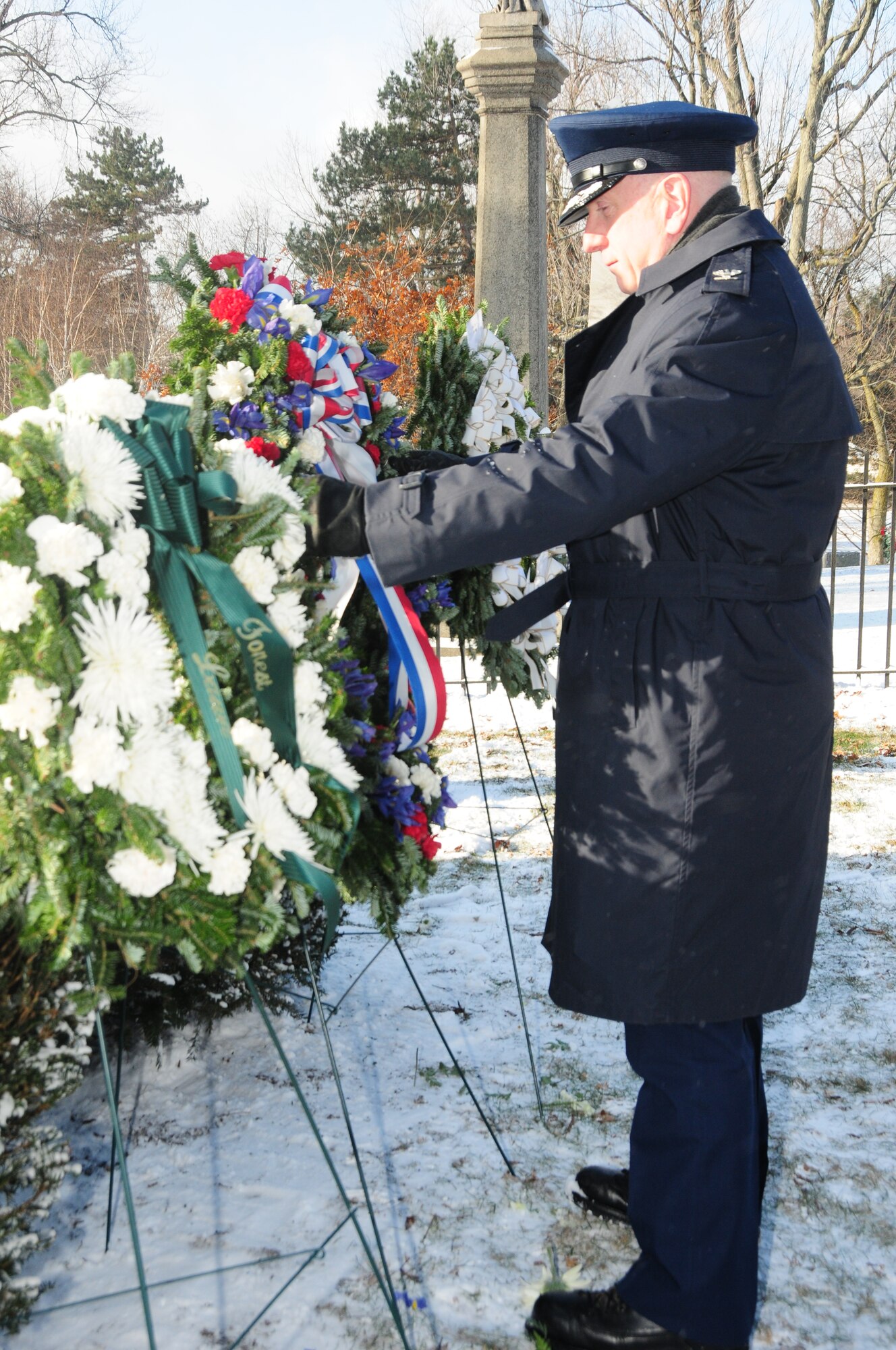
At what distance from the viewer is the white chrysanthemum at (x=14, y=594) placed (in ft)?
4.51

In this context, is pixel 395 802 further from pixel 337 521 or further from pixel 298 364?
pixel 298 364

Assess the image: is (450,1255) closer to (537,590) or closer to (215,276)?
(537,590)

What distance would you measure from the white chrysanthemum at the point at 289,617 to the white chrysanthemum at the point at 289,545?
48 millimetres

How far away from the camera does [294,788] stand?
1530mm

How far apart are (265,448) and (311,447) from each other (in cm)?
11

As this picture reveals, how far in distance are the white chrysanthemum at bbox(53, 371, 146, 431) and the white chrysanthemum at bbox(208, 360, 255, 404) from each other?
307 mm

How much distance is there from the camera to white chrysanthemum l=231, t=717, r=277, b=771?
4.90 ft

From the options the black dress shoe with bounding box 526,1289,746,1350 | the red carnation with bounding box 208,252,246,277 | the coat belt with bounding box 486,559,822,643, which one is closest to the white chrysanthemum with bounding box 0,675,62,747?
the coat belt with bounding box 486,559,822,643

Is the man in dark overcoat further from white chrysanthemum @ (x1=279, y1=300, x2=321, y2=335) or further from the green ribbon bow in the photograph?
white chrysanthemum @ (x1=279, y1=300, x2=321, y2=335)

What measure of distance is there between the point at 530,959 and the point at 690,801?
1.95 meters

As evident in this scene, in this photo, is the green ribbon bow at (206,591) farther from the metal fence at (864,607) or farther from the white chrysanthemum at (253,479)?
the metal fence at (864,607)

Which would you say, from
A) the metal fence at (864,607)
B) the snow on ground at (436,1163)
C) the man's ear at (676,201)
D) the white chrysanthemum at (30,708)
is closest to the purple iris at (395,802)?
the white chrysanthemum at (30,708)

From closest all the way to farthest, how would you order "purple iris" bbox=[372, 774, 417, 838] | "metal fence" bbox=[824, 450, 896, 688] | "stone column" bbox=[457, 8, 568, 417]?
"purple iris" bbox=[372, 774, 417, 838] < "stone column" bbox=[457, 8, 568, 417] < "metal fence" bbox=[824, 450, 896, 688]

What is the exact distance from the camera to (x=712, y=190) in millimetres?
1849
